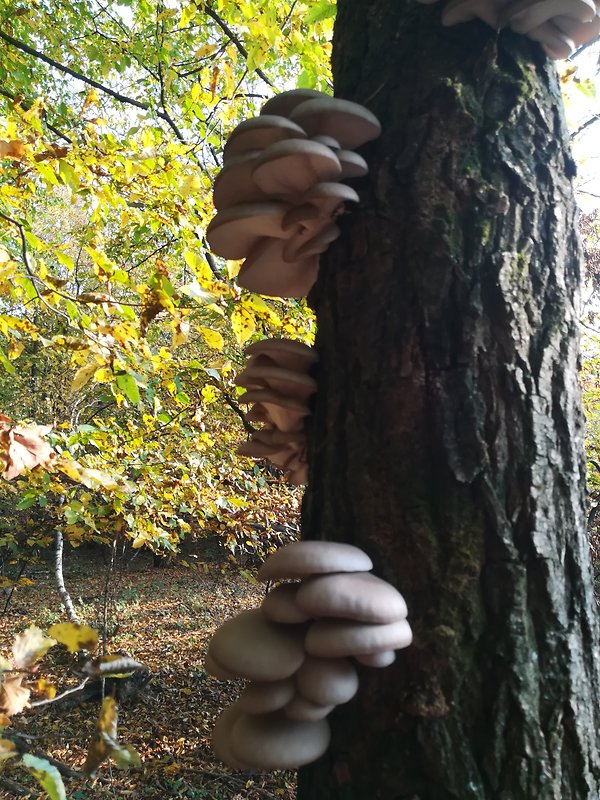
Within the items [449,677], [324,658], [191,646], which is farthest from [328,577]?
[191,646]

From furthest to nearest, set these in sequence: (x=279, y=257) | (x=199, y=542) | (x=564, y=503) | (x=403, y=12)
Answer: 1. (x=199, y=542)
2. (x=279, y=257)
3. (x=403, y=12)
4. (x=564, y=503)

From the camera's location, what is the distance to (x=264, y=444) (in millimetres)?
1518

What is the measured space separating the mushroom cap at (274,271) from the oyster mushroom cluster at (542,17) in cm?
64

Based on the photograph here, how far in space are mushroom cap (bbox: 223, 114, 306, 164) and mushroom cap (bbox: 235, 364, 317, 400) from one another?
54cm

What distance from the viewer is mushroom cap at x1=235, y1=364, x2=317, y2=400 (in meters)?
1.24

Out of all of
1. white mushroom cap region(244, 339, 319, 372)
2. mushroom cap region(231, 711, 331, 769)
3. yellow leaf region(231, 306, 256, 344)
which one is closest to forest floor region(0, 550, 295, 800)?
mushroom cap region(231, 711, 331, 769)

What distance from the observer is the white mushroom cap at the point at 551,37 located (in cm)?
123

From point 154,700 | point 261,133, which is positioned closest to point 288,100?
point 261,133

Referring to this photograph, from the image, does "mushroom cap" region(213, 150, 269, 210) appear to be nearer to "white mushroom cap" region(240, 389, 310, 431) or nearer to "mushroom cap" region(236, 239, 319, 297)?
"mushroom cap" region(236, 239, 319, 297)

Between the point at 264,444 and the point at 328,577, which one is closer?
the point at 328,577

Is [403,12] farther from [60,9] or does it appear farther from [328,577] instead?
[60,9]

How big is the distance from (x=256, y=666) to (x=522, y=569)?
0.49 m

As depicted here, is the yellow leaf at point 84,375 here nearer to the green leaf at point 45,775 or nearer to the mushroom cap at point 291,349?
the mushroom cap at point 291,349

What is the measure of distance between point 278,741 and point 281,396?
0.70 m
